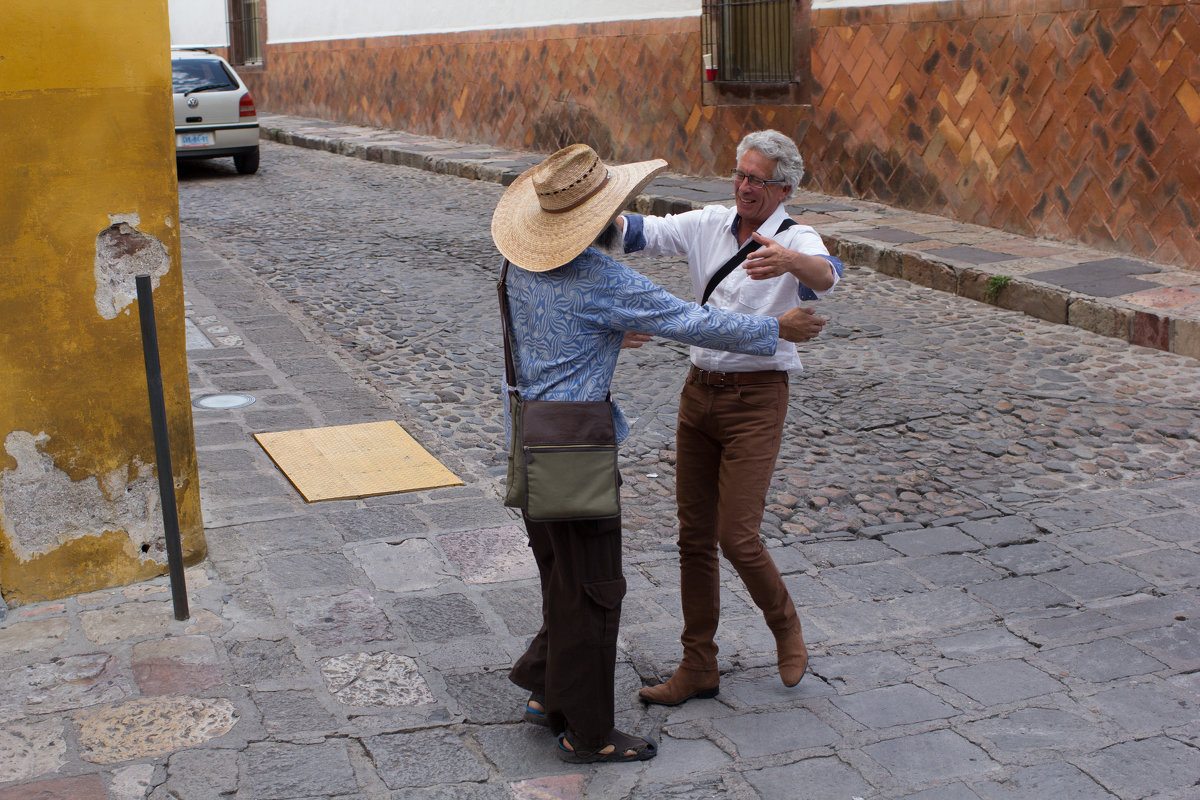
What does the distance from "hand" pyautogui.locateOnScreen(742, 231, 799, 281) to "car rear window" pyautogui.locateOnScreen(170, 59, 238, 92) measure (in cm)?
1281

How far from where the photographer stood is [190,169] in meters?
15.9

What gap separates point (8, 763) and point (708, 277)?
2262mm

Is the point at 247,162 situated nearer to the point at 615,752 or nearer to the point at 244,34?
the point at 244,34

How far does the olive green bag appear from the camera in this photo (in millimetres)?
3127

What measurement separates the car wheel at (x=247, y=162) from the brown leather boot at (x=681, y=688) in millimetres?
12694

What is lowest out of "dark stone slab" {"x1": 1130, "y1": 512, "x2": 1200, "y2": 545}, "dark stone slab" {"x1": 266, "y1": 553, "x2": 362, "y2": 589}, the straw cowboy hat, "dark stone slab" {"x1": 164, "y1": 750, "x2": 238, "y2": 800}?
"dark stone slab" {"x1": 164, "y1": 750, "x2": 238, "y2": 800}

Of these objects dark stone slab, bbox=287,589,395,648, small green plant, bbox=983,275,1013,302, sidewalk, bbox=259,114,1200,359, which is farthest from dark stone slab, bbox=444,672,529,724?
small green plant, bbox=983,275,1013,302

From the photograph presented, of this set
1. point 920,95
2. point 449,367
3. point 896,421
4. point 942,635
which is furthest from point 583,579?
point 920,95

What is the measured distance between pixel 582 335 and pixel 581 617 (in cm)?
72

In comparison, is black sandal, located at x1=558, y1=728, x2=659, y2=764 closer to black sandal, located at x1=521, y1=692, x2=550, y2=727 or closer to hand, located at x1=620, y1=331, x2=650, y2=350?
black sandal, located at x1=521, y1=692, x2=550, y2=727

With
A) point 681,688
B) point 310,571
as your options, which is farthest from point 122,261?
point 681,688

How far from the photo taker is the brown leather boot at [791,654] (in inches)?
147

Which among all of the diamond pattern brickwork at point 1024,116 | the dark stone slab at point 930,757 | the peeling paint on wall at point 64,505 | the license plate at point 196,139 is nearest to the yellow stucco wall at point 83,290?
the peeling paint on wall at point 64,505

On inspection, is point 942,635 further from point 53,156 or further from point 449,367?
point 449,367
